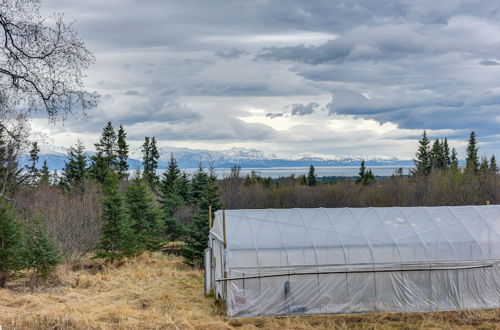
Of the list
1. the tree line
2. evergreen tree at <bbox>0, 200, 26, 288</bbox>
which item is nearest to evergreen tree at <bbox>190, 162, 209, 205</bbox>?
the tree line

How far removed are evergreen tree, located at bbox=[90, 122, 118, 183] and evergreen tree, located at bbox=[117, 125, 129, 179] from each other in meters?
0.59

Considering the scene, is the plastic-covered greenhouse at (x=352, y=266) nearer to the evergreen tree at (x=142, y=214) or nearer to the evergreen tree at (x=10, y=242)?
the evergreen tree at (x=10, y=242)

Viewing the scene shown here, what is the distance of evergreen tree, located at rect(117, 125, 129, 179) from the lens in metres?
54.9

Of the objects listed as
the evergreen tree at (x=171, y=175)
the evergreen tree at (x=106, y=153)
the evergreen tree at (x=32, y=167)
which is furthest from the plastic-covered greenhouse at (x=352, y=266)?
the evergreen tree at (x=106, y=153)

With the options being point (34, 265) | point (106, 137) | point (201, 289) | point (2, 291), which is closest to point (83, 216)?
point (34, 265)

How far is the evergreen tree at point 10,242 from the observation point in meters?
17.8

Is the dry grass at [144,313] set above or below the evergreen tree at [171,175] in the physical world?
below

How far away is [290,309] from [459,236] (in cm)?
615

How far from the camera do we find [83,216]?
25.9m

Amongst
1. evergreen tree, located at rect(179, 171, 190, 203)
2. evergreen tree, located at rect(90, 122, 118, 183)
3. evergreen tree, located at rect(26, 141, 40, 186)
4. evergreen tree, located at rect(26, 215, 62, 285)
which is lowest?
evergreen tree, located at rect(26, 215, 62, 285)

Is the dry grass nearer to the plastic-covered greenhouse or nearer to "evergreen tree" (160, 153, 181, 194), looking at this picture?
the plastic-covered greenhouse

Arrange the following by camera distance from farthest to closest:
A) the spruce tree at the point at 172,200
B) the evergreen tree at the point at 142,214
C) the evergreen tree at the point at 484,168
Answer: the evergreen tree at the point at 484,168 < the spruce tree at the point at 172,200 < the evergreen tree at the point at 142,214

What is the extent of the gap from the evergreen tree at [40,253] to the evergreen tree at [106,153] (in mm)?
29577

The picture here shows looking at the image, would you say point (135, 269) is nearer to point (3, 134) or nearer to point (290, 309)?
point (290, 309)
